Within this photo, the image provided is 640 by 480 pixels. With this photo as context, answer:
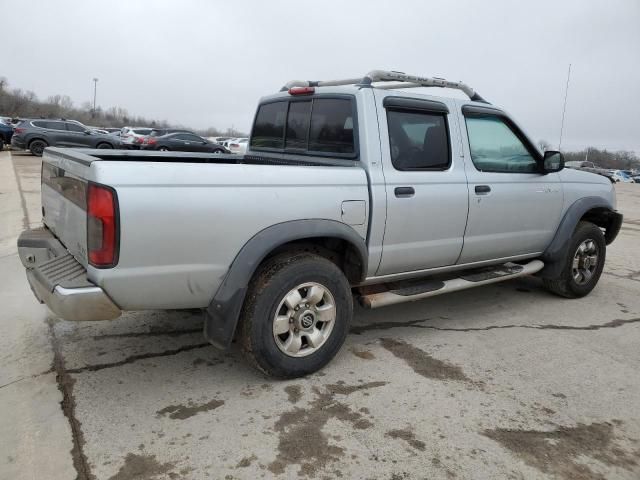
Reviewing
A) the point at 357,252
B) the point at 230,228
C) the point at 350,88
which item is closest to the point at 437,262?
the point at 357,252

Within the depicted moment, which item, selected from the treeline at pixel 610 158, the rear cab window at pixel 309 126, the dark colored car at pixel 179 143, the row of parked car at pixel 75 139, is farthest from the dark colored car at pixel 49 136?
the treeline at pixel 610 158

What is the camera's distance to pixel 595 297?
5.43 metres

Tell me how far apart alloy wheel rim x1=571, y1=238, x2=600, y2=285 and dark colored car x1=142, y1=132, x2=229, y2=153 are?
1906 centimetres

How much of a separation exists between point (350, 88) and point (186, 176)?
4.96ft

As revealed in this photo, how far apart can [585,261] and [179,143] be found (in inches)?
786

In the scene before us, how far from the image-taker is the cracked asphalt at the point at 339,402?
2500 millimetres

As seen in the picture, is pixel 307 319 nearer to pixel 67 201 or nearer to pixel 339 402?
pixel 339 402

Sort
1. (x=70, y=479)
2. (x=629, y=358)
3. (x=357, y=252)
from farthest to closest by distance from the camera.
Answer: (x=629, y=358)
(x=357, y=252)
(x=70, y=479)

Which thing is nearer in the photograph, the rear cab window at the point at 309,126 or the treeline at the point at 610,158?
the rear cab window at the point at 309,126

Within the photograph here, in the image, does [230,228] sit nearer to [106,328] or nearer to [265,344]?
[265,344]

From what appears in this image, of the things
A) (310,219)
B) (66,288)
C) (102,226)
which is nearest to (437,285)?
(310,219)

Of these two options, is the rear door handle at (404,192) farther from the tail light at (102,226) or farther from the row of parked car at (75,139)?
the row of parked car at (75,139)

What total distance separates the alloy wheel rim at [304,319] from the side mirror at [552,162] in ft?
8.38

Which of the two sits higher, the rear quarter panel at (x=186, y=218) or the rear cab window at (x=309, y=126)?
the rear cab window at (x=309, y=126)
